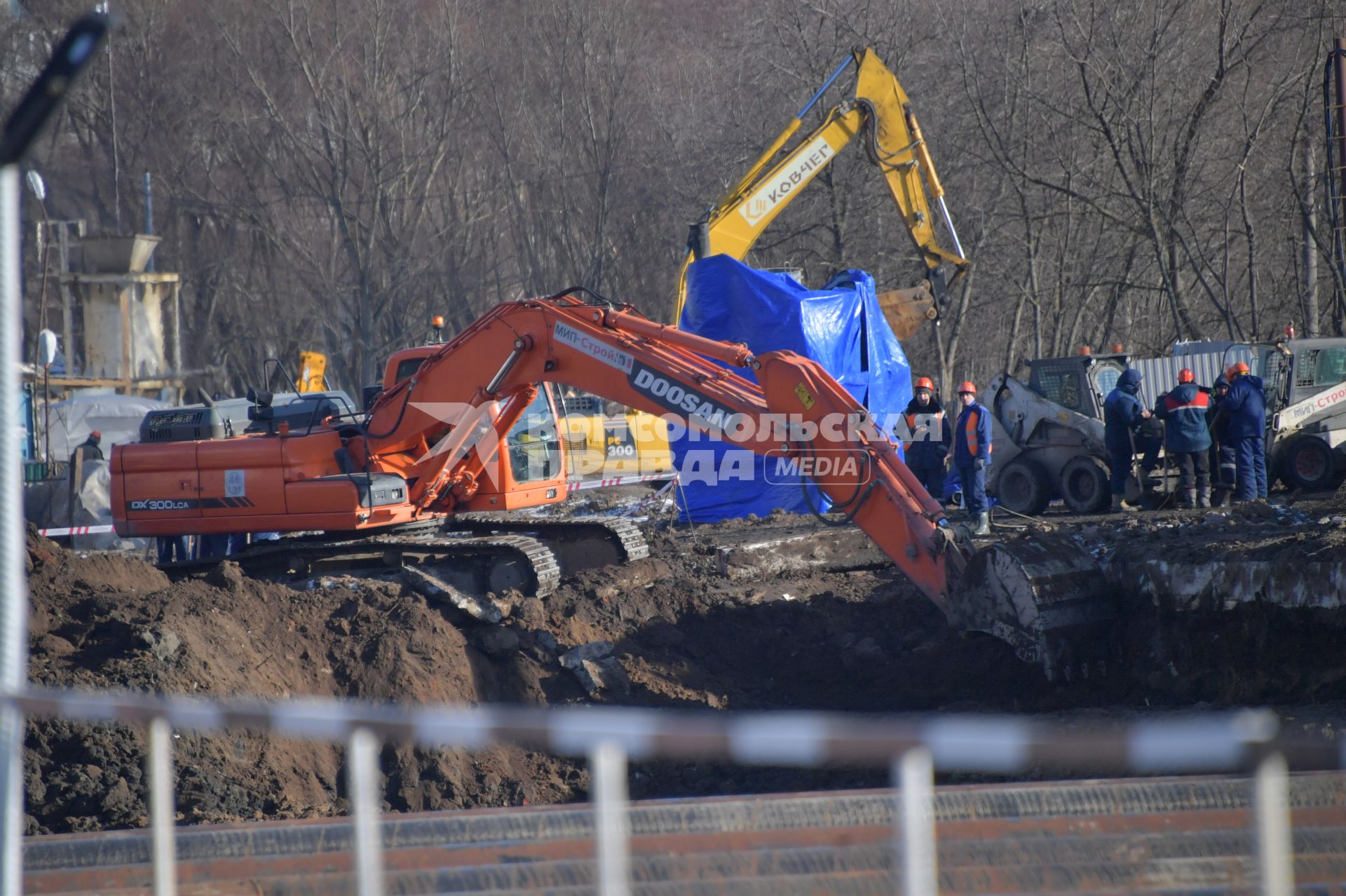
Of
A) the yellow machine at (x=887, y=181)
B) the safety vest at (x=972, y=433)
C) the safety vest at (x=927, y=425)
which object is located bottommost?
→ the safety vest at (x=972, y=433)

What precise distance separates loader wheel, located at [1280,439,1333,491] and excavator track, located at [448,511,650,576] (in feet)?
31.6

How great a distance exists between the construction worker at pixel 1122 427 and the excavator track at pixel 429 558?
795 cm

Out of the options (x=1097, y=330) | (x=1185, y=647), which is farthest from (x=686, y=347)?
(x=1097, y=330)

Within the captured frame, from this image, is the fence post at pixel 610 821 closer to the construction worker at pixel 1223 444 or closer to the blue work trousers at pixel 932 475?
the blue work trousers at pixel 932 475

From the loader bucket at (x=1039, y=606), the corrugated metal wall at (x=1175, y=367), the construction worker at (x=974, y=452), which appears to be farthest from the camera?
the corrugated metal wall at (x=1175, y=367)

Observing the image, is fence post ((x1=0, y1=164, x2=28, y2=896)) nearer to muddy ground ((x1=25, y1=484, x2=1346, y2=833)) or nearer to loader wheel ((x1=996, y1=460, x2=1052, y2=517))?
muddy ground ((x1=25, y1=484, x2=1346, y2=833))

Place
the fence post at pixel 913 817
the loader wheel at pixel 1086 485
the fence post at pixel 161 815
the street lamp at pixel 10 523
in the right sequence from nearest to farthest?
the fence post at pixel 913 817 → the street lamp at pixel 10 523 → the fence post at pixel 161 815 → the loader wheel at pixel 1086 485

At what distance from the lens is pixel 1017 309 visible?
95.6ft

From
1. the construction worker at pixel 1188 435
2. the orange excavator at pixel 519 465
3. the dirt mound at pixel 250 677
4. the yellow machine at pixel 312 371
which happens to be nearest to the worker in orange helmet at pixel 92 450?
the yellow machine at pixel 312 371

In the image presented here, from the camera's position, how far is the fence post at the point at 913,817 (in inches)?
98.5

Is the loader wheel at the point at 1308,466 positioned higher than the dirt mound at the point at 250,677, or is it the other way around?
the loader wheel at the point at 1308,466

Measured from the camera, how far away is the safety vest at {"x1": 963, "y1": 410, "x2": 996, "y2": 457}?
1373 centimetres

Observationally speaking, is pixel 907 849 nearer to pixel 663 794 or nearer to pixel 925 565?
pixel 663 794

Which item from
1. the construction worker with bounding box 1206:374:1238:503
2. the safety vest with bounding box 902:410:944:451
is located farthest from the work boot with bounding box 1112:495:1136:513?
the safety vest with bounding box 902:410:944:451
